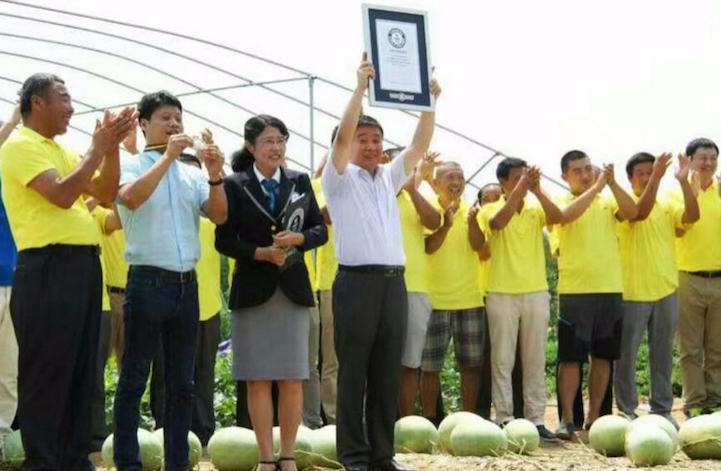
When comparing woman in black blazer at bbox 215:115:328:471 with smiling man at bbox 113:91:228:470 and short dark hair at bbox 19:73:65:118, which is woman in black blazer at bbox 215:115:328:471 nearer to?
smiling man at bbox 113:91:228:470

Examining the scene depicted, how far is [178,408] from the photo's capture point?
6141 mm

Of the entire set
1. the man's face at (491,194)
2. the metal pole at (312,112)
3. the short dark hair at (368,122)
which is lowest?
the man's face at (491,194)

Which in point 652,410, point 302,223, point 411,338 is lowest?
point 652,410

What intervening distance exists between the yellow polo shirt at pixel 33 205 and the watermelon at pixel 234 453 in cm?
149

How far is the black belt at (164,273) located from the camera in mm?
6020

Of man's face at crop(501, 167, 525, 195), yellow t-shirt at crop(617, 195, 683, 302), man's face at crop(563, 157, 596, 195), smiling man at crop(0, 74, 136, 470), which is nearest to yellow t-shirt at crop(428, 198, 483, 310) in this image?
man's face at crop(501, 167, 525, 195)

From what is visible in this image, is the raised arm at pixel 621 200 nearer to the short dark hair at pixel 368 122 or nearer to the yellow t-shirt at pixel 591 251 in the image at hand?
the yellow t-shirt at pixel 591 251

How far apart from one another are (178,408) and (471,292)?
11.6 ft

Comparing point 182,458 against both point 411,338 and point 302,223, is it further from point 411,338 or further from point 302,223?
point 411,338

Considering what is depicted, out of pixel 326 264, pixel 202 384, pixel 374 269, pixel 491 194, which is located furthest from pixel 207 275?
pixel 491 194

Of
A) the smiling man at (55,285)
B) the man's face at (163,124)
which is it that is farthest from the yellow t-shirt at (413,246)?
the smiling man at (55,285)

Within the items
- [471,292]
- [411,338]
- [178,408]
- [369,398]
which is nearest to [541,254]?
[471,292]

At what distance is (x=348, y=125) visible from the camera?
6426mm

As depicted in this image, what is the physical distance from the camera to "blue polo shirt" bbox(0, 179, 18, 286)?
7.33m
